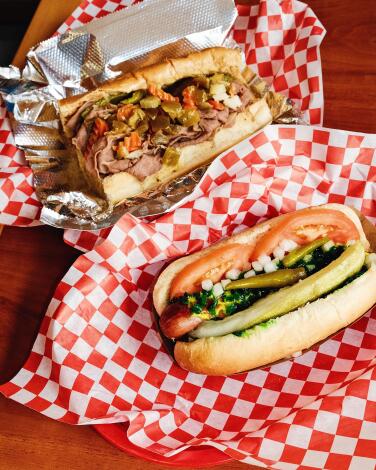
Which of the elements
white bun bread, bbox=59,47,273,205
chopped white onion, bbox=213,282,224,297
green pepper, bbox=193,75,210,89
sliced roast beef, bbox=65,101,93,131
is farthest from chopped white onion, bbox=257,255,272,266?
sliced roast beef, bbox=65,101,93,131

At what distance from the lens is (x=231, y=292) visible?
8.03 ft

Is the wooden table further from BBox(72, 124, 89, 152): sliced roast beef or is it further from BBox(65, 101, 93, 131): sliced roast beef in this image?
BBox(65, 101, 93, 131): sliced roast beef

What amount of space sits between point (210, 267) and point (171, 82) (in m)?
1.33

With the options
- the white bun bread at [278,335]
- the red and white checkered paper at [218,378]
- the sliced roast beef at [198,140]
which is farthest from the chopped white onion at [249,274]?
the sliced roast beef at [198,140]

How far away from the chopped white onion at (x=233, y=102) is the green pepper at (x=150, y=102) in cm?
40

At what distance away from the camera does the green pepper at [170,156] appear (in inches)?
117

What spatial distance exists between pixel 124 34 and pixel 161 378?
2.04 m

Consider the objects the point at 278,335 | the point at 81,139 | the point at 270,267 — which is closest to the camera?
the point at 278,335

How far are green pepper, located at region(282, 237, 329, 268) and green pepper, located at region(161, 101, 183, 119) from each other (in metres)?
1.05

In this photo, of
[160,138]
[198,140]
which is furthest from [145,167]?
[198,140]

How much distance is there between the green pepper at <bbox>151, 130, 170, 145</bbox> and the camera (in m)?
2.97

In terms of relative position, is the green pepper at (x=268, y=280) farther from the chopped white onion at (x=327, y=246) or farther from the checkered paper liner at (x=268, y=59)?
the checkered paper liner at (x=268, y=59)

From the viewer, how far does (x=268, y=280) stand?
2.42 metres

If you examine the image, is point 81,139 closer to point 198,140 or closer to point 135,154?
point 135,154
